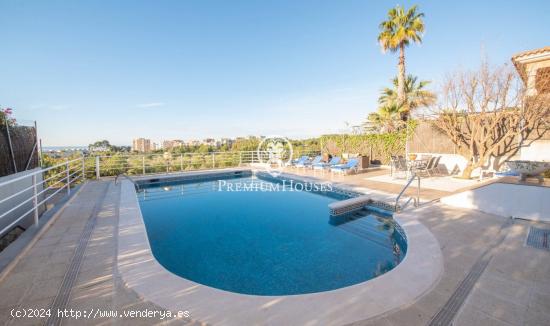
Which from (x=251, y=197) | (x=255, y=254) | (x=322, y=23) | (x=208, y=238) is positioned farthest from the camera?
(x=322, y=23)

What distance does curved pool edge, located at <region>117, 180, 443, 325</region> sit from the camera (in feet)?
6.75

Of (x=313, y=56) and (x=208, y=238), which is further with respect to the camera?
(x=313, y=56)

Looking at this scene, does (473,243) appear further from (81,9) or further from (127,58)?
(127,58)

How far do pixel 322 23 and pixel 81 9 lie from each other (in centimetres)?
1050

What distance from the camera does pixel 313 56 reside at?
1536 cm

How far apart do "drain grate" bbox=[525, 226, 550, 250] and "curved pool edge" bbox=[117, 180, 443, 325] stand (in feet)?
5.12

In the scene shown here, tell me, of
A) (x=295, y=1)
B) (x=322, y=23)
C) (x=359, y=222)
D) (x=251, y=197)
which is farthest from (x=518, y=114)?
(x=295, y=1)

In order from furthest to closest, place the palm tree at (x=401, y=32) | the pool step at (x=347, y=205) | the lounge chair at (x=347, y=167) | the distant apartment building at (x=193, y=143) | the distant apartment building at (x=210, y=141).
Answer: the distant apartment building at (x=210, y=141) < the distant apartment building at (x=193, y=143) < the palm tree at (x=401, y=32) < the lounge chair at (x=347, y=167) < the pool step at (x=347, y=205)

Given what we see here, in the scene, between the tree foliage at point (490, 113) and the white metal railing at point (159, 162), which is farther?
the white metal railing at point (159, 162)

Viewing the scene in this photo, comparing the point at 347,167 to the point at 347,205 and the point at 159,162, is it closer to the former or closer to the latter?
the point at 347,205

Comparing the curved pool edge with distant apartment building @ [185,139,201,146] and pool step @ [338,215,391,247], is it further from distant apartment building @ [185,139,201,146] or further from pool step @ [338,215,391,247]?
distant apartment building @ [185,139,201,146]

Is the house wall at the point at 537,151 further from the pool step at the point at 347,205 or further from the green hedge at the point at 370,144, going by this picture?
the pool step at the point at 347,205

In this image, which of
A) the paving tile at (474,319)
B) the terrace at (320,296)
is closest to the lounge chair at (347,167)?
the terrace at (320,296)

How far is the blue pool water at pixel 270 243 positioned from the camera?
132 inches
